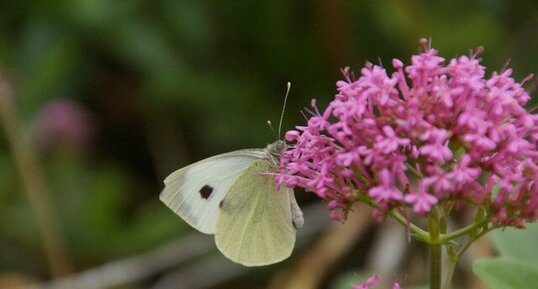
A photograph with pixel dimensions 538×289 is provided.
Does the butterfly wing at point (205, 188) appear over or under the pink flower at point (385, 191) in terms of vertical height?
under

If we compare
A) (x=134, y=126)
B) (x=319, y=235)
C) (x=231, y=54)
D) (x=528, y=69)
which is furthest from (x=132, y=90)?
(x=528, y=69)

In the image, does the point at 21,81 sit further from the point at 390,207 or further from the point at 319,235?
the point at 390,207

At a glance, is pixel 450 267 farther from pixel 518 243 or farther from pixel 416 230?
pixel 518 243

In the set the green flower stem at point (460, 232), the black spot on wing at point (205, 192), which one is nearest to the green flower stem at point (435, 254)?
the green flower stem at point (460, 232)

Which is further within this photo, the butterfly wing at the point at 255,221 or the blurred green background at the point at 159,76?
the blurred green background at the point at 159,76

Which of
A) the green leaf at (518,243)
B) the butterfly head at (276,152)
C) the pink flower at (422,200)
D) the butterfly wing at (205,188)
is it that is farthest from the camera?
the butterfly wing at (205,188)

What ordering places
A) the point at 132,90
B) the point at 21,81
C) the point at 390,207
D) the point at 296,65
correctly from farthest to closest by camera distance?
the point at 132,90, the point at 296,65, the point at 21,81, the point at 390,207

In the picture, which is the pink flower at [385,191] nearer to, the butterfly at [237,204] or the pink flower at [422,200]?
the pink flower at [422,200]

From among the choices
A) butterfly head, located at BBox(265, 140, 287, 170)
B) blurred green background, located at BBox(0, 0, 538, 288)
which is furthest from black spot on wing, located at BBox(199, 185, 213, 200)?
blurred green background, located at BBox(0, 0, 538, 288)
